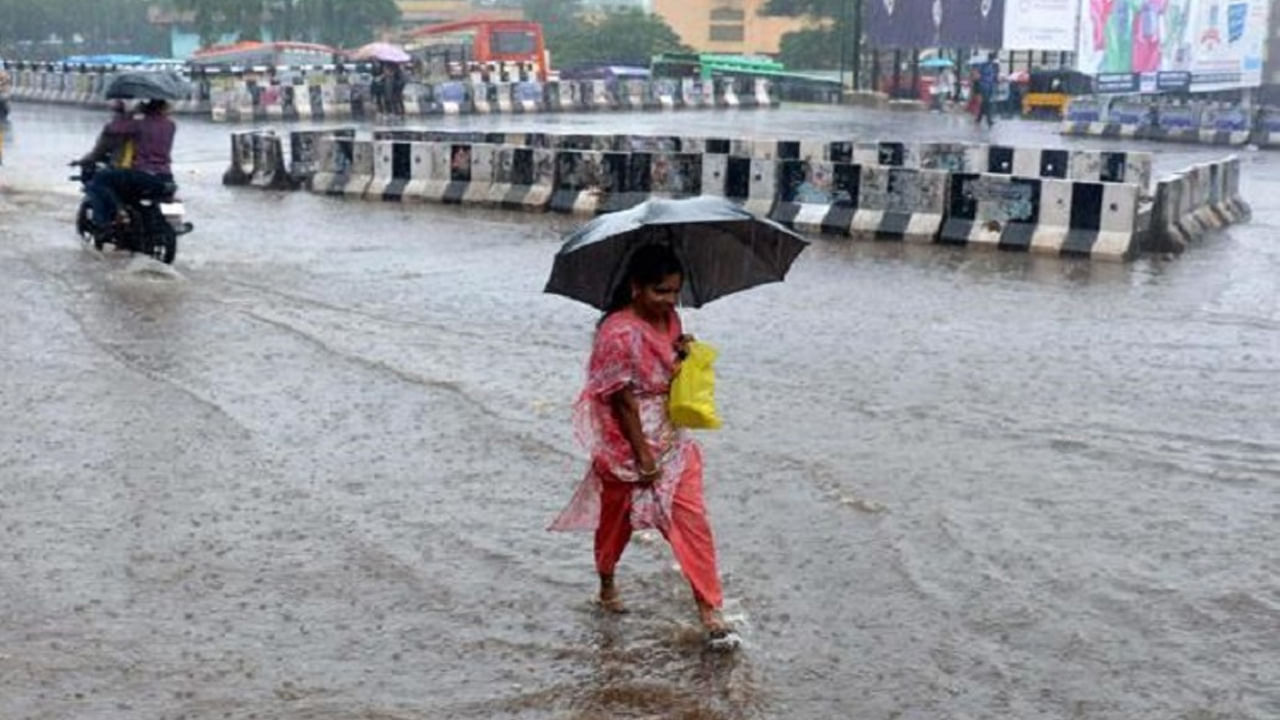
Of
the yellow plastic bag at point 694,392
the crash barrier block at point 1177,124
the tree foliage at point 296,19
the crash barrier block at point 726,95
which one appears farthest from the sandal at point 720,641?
the tree foliage at point 296,19

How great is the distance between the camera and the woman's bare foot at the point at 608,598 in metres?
6.61

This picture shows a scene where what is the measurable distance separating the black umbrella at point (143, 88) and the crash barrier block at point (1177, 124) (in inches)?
1079

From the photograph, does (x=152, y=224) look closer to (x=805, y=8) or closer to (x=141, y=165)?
(x=141, y=165)

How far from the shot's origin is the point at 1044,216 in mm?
16688

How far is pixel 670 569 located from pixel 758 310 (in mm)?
6527

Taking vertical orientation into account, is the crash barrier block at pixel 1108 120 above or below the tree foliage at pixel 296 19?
below

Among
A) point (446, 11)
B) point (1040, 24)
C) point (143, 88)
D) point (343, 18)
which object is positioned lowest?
point (143, 88)

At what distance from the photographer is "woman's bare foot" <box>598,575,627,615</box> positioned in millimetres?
6605

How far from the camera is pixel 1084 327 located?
12.7 m

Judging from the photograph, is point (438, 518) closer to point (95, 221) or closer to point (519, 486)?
point (519, 486)

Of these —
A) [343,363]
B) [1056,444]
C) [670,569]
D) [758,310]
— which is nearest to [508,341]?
[343,363]

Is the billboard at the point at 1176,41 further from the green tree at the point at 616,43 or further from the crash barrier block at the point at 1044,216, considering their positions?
the green tree at the point at 616,43

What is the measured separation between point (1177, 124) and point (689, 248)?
3347 centimetres

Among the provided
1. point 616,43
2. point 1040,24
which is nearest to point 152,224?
point 1040,24
